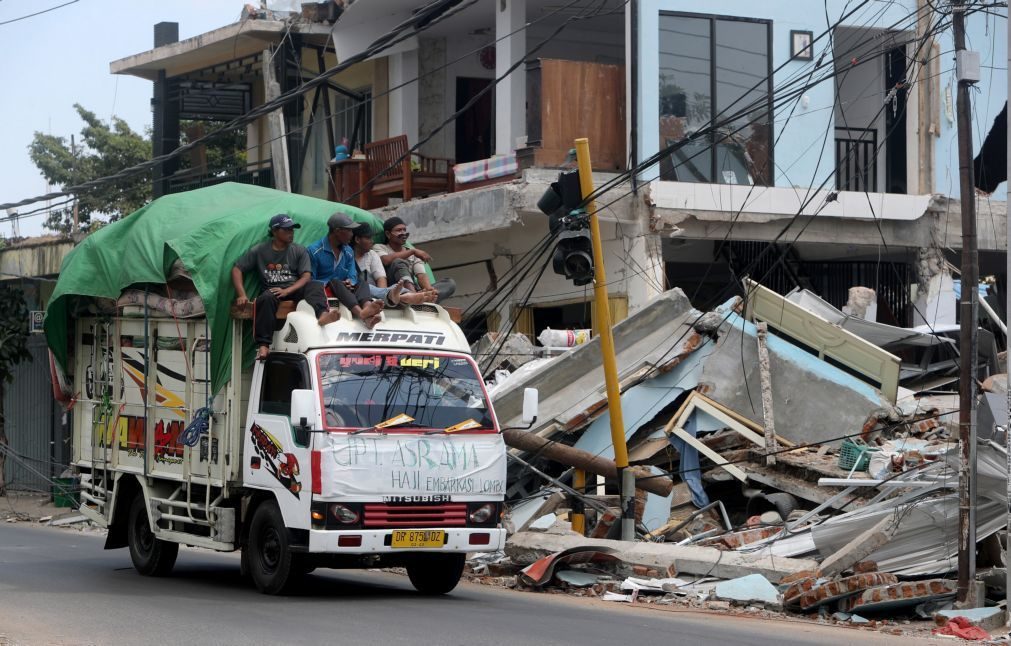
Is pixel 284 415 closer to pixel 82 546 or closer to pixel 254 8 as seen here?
pixel 82 546

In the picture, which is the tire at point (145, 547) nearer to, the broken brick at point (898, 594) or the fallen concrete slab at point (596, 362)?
the fallen concrete slab at point (596, 362)

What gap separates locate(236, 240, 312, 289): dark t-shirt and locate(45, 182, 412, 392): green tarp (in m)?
0.16

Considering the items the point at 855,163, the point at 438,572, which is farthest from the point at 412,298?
the point at 855,163

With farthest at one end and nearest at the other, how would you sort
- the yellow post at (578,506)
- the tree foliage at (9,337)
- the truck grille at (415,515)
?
the tree foliage at (9,337) → the yellow post at (578,506) → the truck grille at (415,515)

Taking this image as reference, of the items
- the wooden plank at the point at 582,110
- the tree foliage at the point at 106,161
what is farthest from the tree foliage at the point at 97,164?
the wooden plank at the point at 582,110

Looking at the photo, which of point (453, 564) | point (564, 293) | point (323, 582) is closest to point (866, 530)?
point (453, 564)

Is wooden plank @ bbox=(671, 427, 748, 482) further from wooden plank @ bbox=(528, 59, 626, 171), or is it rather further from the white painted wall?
wooden plank @ bbox=(528, 59, 626, 171)

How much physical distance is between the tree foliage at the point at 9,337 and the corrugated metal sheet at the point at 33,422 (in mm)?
2936

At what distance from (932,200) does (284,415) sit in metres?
14.1

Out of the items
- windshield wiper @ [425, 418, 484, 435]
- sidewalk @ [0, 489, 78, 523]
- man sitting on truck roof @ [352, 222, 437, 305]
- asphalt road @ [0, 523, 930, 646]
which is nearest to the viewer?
asphalt road @ [0, 523, 930, 646]

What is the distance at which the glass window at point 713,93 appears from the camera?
66.9ft

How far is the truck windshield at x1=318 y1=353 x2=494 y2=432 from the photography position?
36.6 feet

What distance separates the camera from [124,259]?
13.6m

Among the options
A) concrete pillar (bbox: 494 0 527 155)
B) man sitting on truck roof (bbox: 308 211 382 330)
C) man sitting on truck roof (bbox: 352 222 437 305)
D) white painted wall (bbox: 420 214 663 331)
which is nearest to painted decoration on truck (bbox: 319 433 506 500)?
man sitting on truck roof (bbox: 308 211 382 330)
